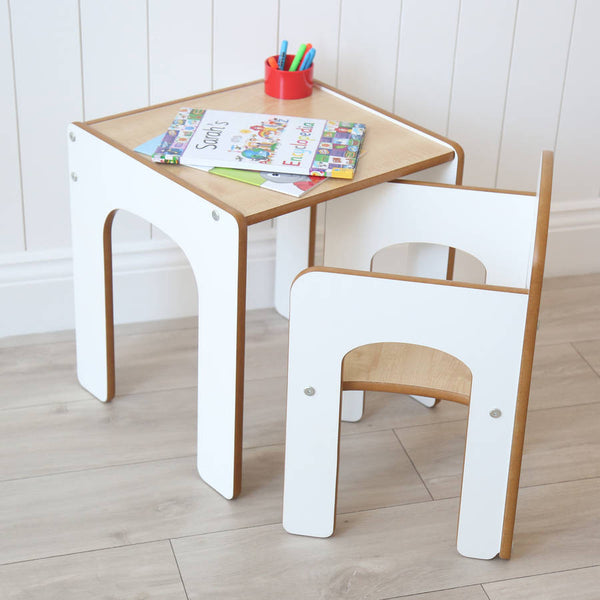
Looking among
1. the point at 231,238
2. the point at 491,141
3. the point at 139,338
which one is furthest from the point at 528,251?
the point at 139,338

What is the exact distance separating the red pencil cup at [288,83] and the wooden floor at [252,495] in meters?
0.51

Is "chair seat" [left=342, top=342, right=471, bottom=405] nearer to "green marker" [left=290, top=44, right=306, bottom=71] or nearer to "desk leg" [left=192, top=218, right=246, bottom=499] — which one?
"desk leg" [left=192, top=218, right=246, bottom=499]

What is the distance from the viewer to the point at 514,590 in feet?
4.70

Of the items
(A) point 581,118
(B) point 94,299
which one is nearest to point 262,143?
(B) point 94,299

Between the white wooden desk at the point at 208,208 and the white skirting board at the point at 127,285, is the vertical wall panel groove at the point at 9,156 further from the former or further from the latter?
the white wooden desk at the point at 208,208

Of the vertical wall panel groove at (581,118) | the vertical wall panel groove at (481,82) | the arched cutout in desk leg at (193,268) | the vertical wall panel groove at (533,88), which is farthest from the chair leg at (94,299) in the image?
the vertical wall panel groove at (581,118)

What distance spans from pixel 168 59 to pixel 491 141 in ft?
2.34

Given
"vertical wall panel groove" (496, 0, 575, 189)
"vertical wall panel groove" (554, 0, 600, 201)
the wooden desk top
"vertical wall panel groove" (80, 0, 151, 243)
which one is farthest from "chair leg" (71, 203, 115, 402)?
"vertical wall panel groove" (554, 0, 600, 201)

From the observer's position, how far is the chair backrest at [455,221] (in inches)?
60.3

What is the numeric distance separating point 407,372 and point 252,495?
328 mm

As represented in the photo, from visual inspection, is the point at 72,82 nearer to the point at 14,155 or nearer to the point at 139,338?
the point at 14,155

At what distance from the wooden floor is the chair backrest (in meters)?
0.34

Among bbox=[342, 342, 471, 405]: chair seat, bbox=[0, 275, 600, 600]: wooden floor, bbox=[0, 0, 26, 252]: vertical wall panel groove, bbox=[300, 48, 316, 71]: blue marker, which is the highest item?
bbox=[300, 48, 316, 71]: blue marker

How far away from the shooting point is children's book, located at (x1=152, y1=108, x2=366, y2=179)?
1520 mm
